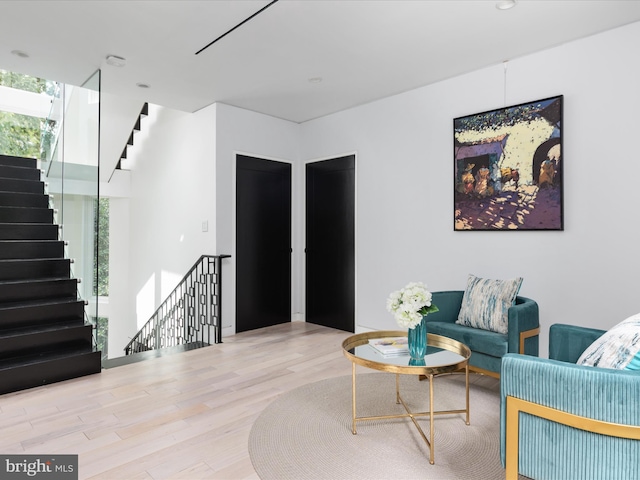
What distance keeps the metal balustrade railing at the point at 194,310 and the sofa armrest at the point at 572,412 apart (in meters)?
3.57

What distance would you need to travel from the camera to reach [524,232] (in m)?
3.44

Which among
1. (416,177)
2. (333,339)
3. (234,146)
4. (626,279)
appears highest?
(234,146)

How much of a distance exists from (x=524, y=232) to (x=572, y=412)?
227 centimetres

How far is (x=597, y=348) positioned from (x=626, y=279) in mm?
1595

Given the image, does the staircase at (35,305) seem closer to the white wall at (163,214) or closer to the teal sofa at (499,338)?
the white wall at (163,214)

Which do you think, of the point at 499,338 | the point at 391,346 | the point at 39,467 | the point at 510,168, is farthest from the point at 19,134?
the point at 499,338

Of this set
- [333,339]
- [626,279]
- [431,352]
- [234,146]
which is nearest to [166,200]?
[234,146]

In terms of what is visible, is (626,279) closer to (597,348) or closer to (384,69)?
(597,348)

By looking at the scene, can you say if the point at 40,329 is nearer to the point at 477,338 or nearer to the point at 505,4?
the point at 477,338

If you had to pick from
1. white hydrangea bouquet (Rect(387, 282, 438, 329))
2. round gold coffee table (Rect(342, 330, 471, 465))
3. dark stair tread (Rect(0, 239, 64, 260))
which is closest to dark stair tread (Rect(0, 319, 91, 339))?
dark stair tread (Rect(0, 239, 64, 260))

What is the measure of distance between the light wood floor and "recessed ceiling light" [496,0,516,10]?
2.83 meters

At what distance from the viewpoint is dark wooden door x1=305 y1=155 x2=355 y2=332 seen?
4949 mm

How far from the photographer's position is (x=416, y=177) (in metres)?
4.24

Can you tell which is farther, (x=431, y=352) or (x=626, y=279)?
(x=626, y=279)
